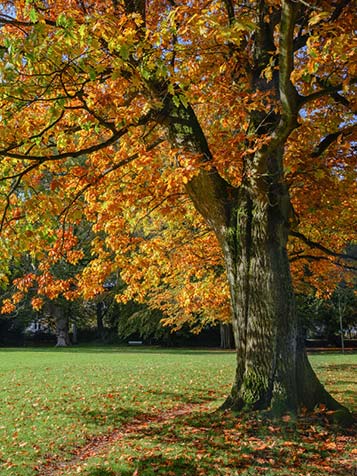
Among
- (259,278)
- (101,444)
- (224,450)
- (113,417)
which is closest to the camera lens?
(224,450)

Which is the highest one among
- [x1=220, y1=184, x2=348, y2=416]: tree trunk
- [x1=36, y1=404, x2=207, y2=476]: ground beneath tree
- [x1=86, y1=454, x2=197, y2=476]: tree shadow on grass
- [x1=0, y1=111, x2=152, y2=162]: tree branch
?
[x1=0, y1=111, x2=152, y2=162]: tree branch

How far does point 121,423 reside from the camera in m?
8.63

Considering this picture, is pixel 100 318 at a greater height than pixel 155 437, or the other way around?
pixel 100 318

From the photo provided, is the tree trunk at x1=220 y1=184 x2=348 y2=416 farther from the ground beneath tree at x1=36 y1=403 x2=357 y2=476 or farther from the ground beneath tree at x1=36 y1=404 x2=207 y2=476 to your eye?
the ground beneath tree at x1=36 y1=404 x2=207 y2=476

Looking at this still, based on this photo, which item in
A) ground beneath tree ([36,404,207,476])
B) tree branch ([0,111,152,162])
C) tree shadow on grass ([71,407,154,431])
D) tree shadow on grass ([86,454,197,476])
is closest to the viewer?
tree shadow on grass ([86,454,197,476])

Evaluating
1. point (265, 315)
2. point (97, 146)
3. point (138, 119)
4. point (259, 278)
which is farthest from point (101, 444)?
point (138, 119)

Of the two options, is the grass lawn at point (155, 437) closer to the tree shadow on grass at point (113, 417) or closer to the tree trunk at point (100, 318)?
the tree shadow on grass at point (113, 417)

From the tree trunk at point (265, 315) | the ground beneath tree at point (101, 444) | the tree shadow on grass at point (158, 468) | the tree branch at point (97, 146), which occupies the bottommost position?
the ground beneath tree at point (101, 444)

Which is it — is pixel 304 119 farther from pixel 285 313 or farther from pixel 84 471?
pixel 84 471

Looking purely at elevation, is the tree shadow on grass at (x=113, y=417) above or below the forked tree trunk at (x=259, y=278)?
below

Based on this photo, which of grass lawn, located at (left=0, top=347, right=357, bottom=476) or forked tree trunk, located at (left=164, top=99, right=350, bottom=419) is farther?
forked tree trunk, located at (left=164, top=99, right=350, bottom=419)

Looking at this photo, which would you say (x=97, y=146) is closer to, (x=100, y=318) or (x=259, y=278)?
(x=259, y=278)

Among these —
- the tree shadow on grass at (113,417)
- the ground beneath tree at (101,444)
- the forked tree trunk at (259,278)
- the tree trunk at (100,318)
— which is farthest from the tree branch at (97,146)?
the tree trunk at (100,318)

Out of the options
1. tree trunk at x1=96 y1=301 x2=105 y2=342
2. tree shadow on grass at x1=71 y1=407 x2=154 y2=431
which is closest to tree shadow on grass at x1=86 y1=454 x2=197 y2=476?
tree shadow on grass at x1=71 y1=407 x2=154 y2=431
